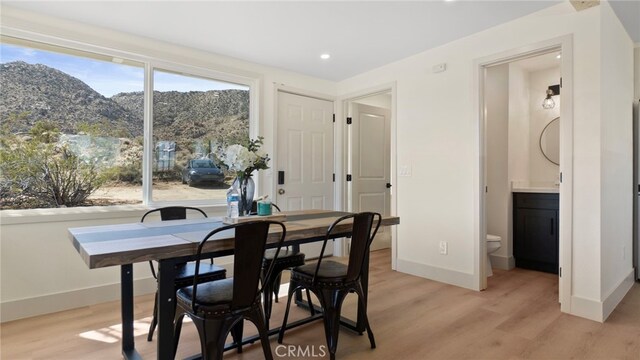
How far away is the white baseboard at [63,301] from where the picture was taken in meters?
2.54

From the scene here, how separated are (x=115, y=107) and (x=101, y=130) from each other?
0.80 feet

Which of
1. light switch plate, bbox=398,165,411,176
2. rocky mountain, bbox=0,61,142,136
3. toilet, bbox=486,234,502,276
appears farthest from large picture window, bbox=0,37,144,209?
toilet, bbox=486,234,502,276

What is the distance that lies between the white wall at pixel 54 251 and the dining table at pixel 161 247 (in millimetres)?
1165

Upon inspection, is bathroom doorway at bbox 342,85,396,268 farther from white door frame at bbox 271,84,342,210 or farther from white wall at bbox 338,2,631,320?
white wall at bbox 338,2,631,320

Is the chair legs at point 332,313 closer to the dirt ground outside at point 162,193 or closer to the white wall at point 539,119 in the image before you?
the dirt ground outside at point 162,193

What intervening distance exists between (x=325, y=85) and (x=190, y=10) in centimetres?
221

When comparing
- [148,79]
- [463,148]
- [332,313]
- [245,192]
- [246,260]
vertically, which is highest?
[148,79]

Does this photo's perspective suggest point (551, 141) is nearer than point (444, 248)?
No

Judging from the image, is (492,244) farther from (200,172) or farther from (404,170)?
(200,172)

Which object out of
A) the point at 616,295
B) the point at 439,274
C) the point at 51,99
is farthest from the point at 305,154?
the point at 616,295

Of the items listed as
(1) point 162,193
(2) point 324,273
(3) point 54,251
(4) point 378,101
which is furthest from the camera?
(4) point 378,101

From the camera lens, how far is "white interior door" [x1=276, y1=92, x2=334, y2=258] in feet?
13.8

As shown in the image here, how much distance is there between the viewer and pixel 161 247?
1.46 metres

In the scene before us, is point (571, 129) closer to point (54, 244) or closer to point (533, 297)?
point (533, 297)
